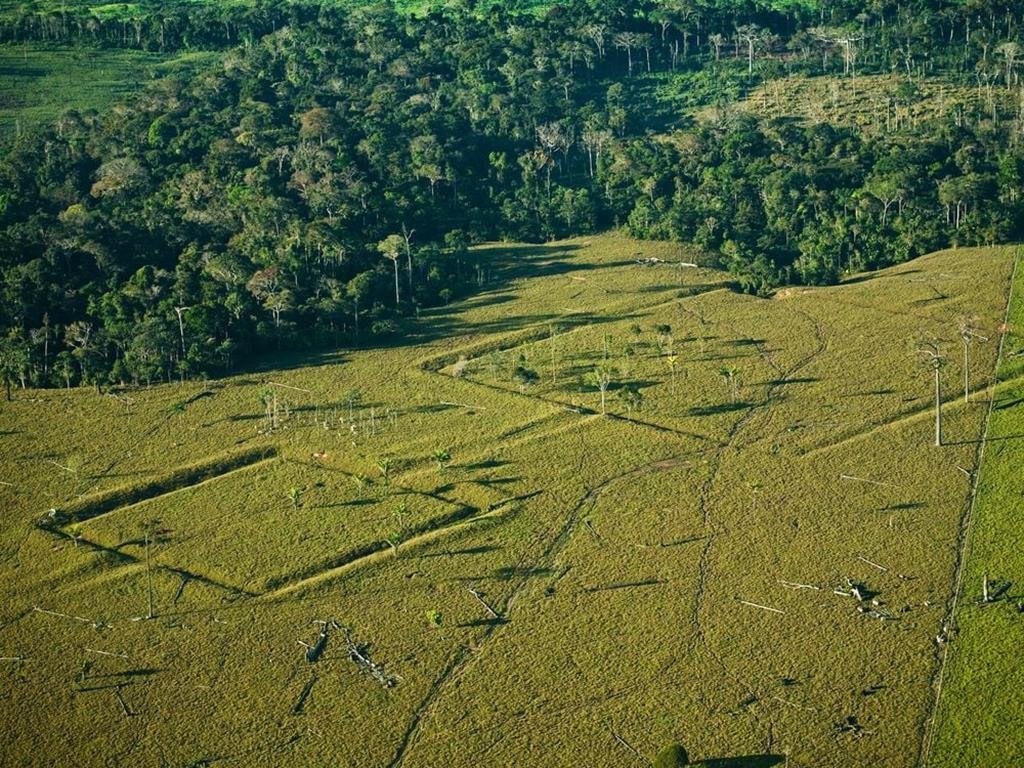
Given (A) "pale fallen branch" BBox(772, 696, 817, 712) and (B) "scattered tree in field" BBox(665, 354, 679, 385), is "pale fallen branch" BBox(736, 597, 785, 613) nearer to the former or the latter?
(A) "pale fallen branch" BBox(772, 696, 817, 712)

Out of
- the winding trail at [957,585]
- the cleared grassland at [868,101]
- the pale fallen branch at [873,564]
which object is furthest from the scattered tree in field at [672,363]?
the cleared grassland at [868,101]

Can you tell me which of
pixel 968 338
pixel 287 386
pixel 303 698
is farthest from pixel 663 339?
pixel 303 698

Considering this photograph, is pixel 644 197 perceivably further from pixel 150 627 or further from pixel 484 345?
pixel 150 627

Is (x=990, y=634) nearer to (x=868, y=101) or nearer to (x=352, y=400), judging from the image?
(x=352, y=400)

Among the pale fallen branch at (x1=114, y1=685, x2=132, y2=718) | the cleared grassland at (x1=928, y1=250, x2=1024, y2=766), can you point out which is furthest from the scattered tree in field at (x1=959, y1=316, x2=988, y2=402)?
the pale fallen branch at (x1=114, y1=685, x2=132, y2=718)

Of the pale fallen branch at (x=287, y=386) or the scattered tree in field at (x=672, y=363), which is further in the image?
the pale fallen branch at (x=287, y=386)

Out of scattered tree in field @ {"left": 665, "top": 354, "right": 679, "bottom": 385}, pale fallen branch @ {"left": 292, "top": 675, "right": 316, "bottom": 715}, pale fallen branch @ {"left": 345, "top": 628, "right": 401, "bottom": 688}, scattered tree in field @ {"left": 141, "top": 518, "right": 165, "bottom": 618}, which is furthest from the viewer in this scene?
scattered tree in field @ {"left": 665, "top": 354, "right": 679, "bottom": 385}

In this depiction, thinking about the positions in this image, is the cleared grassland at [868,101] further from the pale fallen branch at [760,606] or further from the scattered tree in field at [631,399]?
the pale fallen branch at [760,606]
